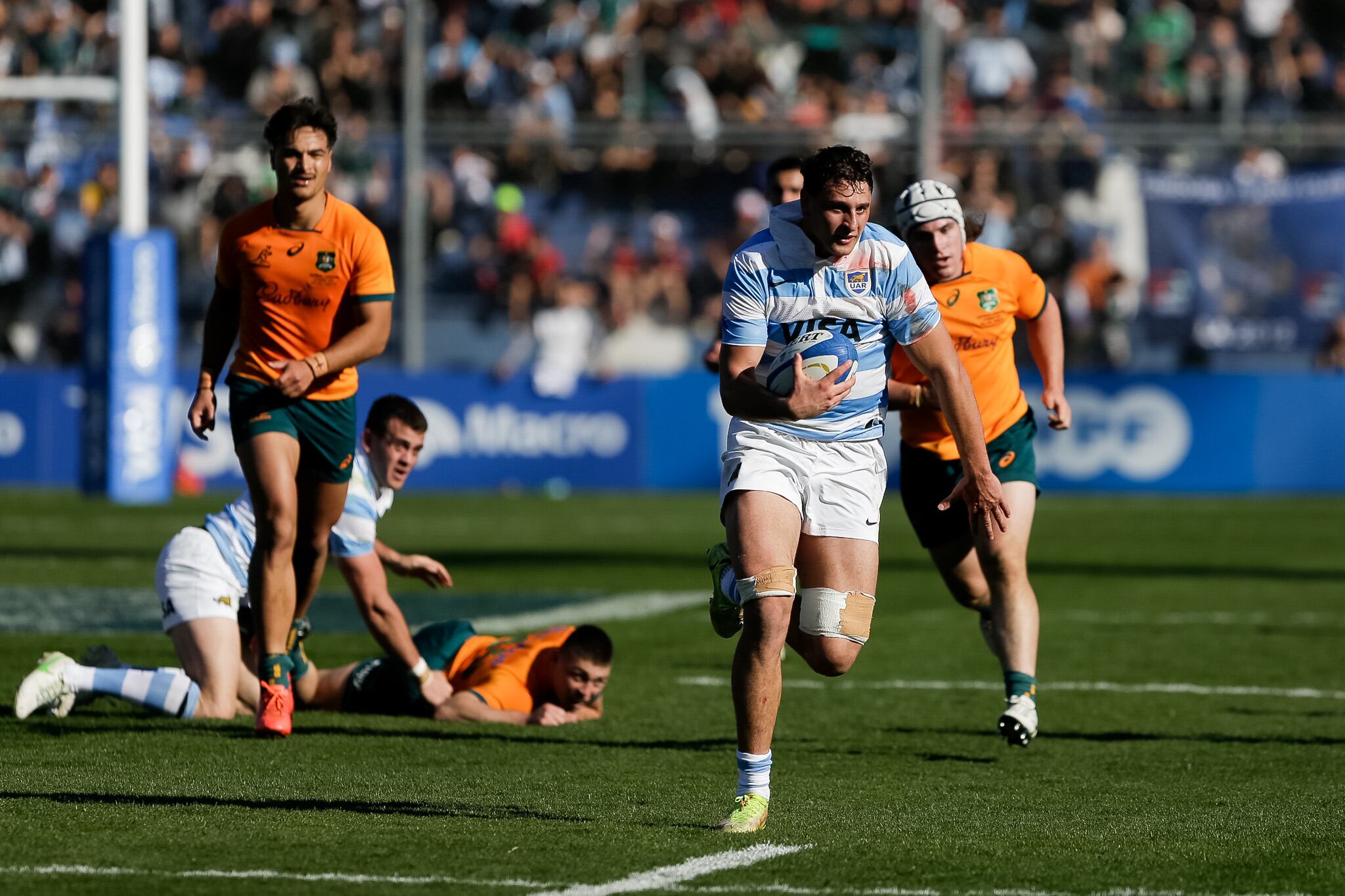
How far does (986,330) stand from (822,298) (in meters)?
2.24

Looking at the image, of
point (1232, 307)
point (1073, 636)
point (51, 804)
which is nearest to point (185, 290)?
point (1232, 307)

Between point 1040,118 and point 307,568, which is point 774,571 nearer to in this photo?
point 307,568

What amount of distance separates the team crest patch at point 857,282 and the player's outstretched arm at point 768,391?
245 mm

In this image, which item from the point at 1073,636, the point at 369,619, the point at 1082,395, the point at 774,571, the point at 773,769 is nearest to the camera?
the point at 774,571

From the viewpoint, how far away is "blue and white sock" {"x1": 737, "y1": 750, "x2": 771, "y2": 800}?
6.18 meters

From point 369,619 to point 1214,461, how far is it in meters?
17.9

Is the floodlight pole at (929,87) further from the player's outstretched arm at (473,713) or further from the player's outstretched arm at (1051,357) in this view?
the player's outstretched arm at (473,713)

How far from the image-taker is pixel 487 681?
8.82m

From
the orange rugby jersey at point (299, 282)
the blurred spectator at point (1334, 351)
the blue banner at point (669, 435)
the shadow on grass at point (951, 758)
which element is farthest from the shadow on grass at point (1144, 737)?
the blurred spectator at point (1334, 351)

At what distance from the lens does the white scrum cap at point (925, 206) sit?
8133 millimetres

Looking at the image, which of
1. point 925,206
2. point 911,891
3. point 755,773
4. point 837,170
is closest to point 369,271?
point 925,206

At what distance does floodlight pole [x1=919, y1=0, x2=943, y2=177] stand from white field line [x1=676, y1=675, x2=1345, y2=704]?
14536mm

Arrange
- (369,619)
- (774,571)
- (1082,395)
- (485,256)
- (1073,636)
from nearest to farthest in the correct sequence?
(774,571) → (369,619) → (1073,636) → (1082,395) → (485,256)

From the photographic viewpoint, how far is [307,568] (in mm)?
8461
